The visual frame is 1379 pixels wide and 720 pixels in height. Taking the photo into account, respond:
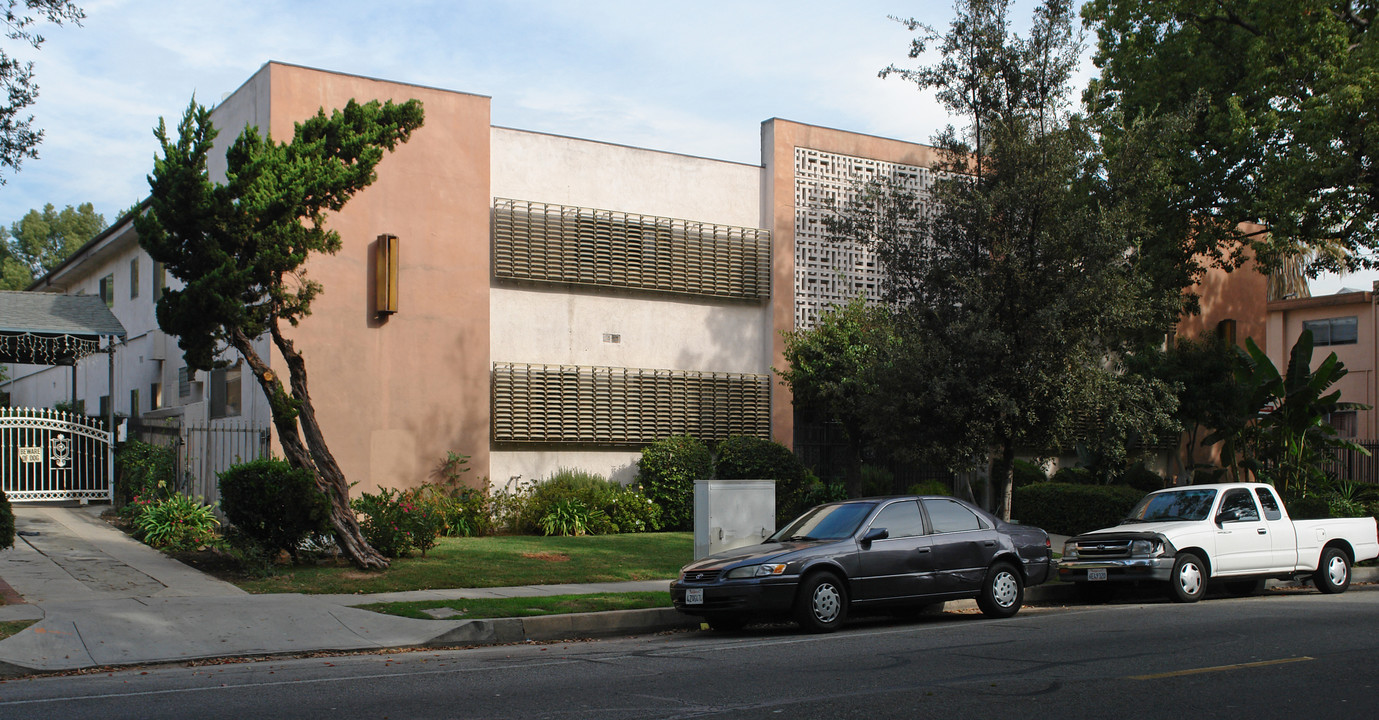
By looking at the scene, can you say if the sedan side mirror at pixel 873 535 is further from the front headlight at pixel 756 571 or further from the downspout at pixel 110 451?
the downspout at pixel 110 451

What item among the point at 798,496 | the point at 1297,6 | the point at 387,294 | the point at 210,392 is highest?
the point at 1297,6

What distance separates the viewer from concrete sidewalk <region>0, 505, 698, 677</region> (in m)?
10.4

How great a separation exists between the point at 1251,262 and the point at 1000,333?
20.1 meters

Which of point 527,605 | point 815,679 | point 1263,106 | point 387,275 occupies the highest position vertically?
point 1263,106

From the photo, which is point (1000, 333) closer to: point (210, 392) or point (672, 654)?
point (672, 654)

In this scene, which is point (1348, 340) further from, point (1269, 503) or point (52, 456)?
point (52, 456)

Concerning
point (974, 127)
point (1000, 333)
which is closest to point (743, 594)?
point (1000, 333)

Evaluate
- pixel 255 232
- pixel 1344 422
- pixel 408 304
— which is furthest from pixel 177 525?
pixel 1344 422

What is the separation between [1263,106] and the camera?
72.6 feet

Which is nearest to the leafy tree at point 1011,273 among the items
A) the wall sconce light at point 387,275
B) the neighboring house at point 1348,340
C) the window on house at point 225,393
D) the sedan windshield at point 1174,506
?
the sedan windshield at point 1174,506

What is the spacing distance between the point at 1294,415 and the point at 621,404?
14416 millimetres

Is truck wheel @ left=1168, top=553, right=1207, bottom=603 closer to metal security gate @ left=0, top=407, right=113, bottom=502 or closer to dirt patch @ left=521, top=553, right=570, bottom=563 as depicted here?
dirt patch @ left=521, top=553, right=570, bottom=563

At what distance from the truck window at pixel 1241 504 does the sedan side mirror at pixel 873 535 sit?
234 inches

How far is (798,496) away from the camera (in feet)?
77.0
